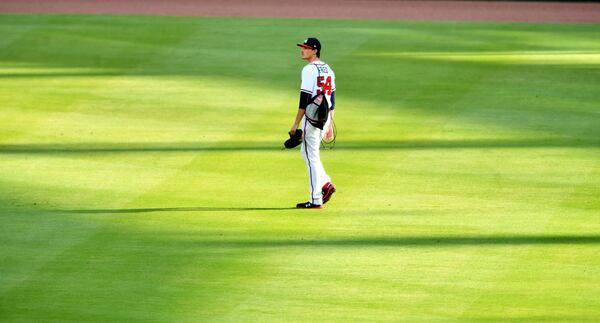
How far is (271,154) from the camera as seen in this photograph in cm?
1566

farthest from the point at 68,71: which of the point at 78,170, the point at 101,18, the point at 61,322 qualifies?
the point at 61,322

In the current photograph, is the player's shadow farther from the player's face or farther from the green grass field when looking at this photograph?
the player's face

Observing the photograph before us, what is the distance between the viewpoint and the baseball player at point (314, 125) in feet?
42.4

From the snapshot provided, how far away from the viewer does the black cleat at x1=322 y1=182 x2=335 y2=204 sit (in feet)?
43.4

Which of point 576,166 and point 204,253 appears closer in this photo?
point 204,253

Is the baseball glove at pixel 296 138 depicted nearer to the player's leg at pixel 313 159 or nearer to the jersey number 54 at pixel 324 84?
the player's leg at pixel 313 159

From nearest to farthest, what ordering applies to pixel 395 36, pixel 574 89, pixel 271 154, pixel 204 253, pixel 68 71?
pixel 204 253 → pixel 271 154 → pixel 574 89 → pixel 68 71 → pixel 395 36

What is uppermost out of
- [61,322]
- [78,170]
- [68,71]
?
[68,71]

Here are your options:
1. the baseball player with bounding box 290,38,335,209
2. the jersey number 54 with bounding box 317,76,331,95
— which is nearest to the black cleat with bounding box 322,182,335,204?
the baseball player with bounding box 290,38,335,209

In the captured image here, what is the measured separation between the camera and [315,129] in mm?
13078

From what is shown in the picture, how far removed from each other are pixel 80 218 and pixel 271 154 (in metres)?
3.52

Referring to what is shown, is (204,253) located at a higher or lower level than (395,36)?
lower

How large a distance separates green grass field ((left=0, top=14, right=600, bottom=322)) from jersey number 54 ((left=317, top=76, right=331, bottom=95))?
1.28 m

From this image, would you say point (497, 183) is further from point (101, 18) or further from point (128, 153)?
point (101, 18)
